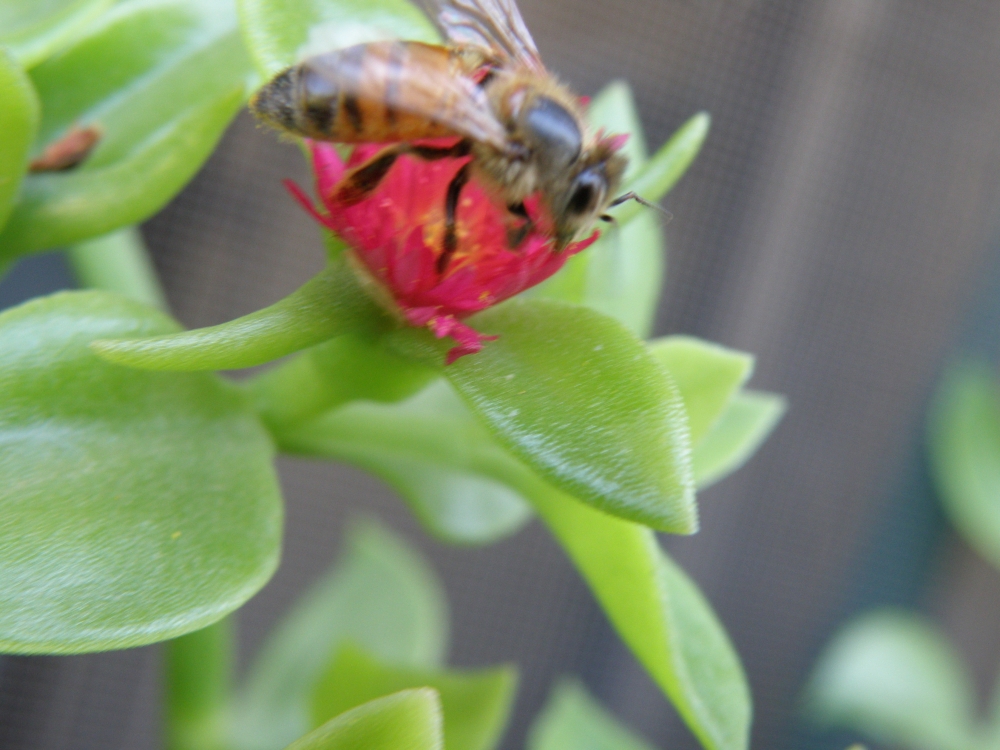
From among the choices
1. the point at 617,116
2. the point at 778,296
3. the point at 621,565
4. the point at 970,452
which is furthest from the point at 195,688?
the point at 970,452

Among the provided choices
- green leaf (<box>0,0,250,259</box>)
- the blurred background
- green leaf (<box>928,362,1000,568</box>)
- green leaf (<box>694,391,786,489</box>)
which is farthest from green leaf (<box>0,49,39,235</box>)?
green leaf (<box>928,362,1000,568</box>)

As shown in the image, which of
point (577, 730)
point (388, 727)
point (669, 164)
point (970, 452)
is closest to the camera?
point (388, 727)

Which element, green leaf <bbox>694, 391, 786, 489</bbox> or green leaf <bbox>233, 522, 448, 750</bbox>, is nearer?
green leaf <bbox>694, 391, 786, 489</bbox>

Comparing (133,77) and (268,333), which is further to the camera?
(133,77)

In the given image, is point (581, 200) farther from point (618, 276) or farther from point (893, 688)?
point (893, 688)

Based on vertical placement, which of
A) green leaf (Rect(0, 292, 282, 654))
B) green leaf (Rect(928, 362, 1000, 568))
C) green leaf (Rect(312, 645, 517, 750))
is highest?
green leaf (Rect(0, 292, 282, 654))

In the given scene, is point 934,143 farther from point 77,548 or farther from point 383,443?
point 77,548

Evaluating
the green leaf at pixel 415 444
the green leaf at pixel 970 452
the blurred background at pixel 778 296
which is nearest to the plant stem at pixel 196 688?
the green leaf at pixel 415 444

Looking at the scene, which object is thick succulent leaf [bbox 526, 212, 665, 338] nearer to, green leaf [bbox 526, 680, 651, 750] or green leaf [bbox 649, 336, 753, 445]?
green leaf [bbox 649, 336, 753, 445]
